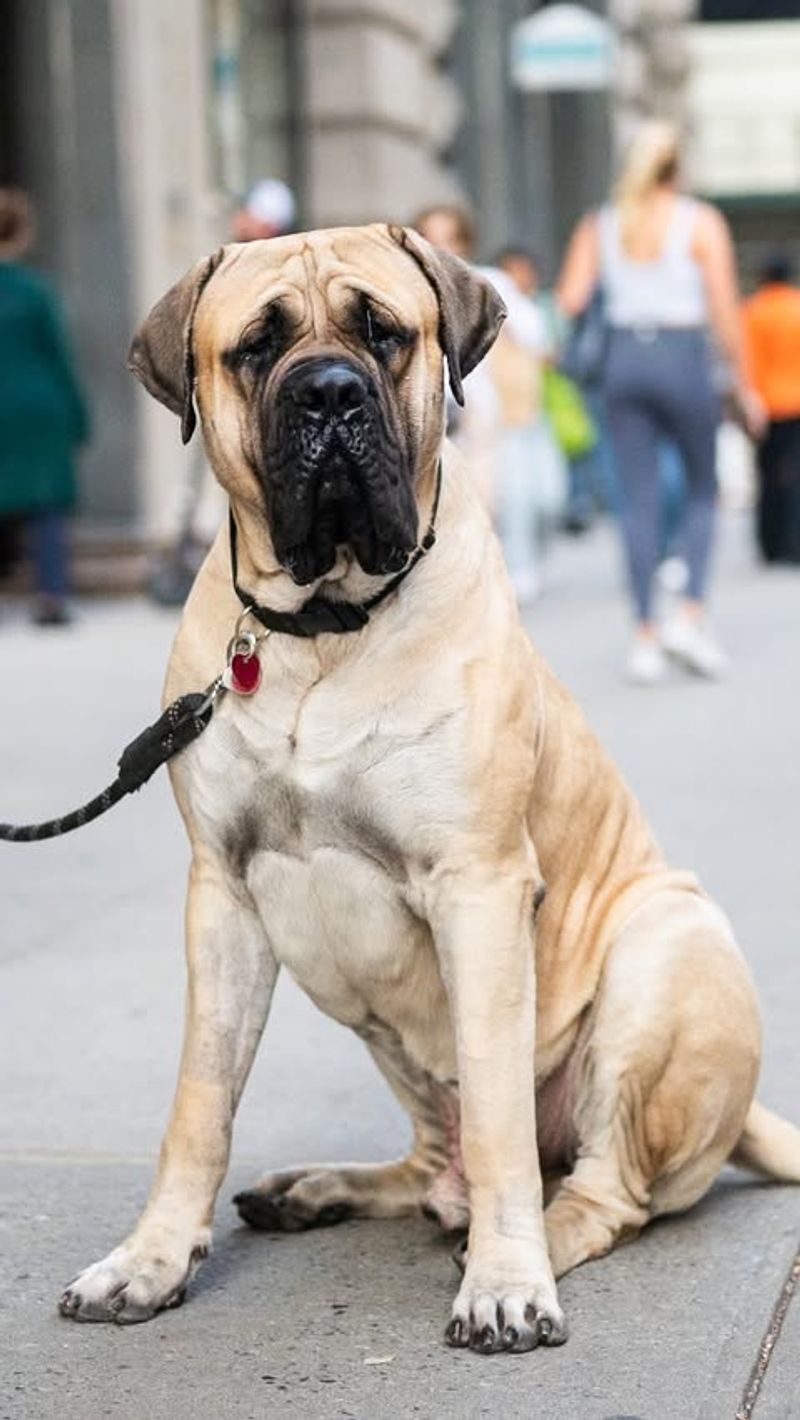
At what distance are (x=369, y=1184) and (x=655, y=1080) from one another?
545 mm

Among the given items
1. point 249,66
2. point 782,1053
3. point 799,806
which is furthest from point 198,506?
point 782,1053

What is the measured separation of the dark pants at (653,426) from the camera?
10633mm

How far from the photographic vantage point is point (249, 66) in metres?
17.1

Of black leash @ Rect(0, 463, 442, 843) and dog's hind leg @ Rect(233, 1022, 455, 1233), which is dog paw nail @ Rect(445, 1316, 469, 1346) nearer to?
dog's hind leg @ Rect(233, 1022, 455, 1233)

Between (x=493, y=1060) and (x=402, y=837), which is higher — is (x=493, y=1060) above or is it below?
below

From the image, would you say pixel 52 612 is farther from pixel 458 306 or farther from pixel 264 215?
pixel 458 306

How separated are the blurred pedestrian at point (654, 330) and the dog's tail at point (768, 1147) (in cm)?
658

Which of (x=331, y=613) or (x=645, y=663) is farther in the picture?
(x=645, y=663)

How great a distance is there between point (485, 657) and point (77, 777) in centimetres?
497

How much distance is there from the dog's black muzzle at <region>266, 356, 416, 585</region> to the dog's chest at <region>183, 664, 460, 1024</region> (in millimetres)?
223

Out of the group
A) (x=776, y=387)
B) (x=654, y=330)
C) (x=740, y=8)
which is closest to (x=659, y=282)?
(x=654, y=330)

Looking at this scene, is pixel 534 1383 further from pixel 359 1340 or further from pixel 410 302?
pixel 410 302

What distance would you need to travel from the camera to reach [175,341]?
12.7ft

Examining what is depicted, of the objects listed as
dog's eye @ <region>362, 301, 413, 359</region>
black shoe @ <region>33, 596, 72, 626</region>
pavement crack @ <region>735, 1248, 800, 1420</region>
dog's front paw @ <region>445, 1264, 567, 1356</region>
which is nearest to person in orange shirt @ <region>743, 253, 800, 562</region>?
black shoe @ <region>33, 596, 72, 626</region>
